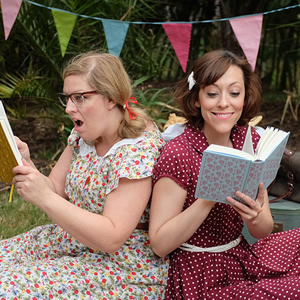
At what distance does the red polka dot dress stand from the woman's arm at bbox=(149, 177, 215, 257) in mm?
40

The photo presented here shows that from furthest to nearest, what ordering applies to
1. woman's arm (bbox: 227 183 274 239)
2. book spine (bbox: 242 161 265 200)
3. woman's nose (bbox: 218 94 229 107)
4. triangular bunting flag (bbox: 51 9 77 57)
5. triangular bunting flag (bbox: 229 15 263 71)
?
triangular bunting flag (bbox: 51 9 77 57) → triangular bunting flag (bbox: 229 15 263 71) → woman's nose (bbox: 218 94 229 107) → woman's arm (bbox: 227 183 274 239) → book spine (bbox: 242 161 265 200)

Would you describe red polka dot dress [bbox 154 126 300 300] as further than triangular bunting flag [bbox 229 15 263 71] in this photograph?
No

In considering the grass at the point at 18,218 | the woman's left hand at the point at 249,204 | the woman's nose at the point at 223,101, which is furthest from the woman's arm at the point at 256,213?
the grass at the point at 18,218

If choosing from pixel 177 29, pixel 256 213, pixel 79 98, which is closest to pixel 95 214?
pixel 79 98

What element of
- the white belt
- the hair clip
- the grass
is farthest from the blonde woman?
the grass

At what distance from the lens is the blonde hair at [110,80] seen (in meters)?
2.20

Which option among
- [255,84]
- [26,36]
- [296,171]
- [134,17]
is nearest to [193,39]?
[134,17]

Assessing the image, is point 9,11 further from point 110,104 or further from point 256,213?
point 256,213

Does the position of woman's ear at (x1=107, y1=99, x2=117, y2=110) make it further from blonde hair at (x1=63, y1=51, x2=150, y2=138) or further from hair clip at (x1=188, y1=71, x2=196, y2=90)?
hair clip at (x1=188, y1=71, x2=196, y2=90)

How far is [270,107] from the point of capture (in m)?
6.65

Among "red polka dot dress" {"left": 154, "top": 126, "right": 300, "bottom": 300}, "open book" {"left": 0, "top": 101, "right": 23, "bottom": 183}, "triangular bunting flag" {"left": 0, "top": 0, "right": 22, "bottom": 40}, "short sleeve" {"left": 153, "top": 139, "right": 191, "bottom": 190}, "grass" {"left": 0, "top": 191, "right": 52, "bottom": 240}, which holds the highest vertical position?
"triangular bunting flag" {"left": 0, "top": 0, "right": 22, "bottom": 40}

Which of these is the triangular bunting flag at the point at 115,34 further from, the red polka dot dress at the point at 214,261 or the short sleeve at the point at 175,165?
the short sleeve at the point at 175,165

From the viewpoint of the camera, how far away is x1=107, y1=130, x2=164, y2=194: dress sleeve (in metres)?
2.14

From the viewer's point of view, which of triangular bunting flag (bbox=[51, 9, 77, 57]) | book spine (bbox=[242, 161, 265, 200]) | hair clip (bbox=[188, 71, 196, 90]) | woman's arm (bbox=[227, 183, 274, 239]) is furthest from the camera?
triangular bunting flag (bbox=[51, 9, 77, 57])
